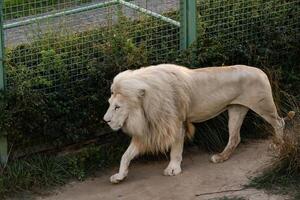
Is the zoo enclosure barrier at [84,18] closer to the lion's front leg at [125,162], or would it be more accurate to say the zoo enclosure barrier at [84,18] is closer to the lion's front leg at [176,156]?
the lion's front leg at [125,162]

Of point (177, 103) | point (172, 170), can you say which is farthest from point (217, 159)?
point (177, 103)

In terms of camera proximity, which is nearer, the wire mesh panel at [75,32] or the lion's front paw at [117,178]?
the lion's front paw at [117,178]

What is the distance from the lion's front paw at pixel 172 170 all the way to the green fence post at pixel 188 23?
1.24 metres

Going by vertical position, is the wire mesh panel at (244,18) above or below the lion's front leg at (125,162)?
above

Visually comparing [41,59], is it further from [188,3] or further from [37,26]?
[188,3]

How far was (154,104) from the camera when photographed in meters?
7.05

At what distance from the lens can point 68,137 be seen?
7.38 m

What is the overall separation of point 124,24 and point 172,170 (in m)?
1.39

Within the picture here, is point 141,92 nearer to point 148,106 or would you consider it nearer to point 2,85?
point 148,106

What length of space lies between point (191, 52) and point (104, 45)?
78 centimetres

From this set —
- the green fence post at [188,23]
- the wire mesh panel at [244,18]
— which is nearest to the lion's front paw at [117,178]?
the green fence post at [188,23]

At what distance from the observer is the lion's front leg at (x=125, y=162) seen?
281 inches

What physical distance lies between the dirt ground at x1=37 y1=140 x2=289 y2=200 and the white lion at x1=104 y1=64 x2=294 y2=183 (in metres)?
0.11

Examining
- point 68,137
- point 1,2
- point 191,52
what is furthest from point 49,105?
point 191,52
